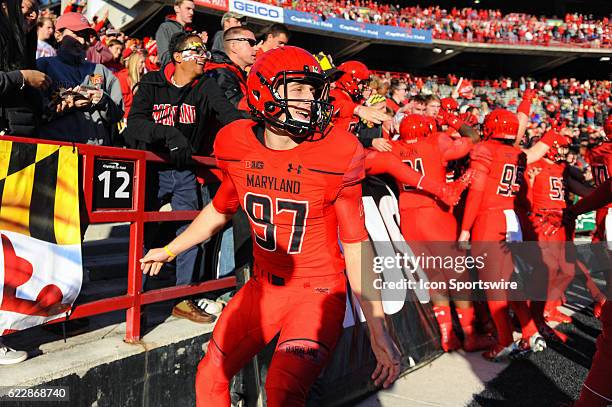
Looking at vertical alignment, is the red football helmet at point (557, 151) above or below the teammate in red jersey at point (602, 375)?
above

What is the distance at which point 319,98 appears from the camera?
109 inches

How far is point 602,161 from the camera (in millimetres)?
6223

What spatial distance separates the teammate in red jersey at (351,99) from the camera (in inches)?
184

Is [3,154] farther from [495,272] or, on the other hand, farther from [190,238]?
[495,272]

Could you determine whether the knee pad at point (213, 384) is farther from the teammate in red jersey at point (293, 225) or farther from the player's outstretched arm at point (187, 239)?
the player's outstretched arm at point (187, 239)

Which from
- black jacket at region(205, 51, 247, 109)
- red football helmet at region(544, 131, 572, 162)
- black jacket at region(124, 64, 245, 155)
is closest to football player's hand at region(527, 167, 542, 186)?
red football helmet at region(544, 131, 572, 162)

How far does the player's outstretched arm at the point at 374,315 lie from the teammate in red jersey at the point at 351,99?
1965 mm

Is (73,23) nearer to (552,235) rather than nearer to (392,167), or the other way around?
(392,167)

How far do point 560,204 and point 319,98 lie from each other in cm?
607

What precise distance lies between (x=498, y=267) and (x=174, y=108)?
12.4 ft

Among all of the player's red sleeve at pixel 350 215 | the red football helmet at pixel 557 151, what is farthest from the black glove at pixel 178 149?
the red football helmet at pixel 557 151

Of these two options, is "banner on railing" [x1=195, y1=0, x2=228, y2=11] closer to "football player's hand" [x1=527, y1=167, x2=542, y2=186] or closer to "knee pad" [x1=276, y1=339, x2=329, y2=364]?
"football player's hand" [x1=527, y1=167, x2=542, y2=186]

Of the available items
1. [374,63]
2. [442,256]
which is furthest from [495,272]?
[374,63]

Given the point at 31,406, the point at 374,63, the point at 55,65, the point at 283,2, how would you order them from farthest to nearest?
the point at 374,63 → the point at 283,2 → the point at 55,65 → the point at 31,406
